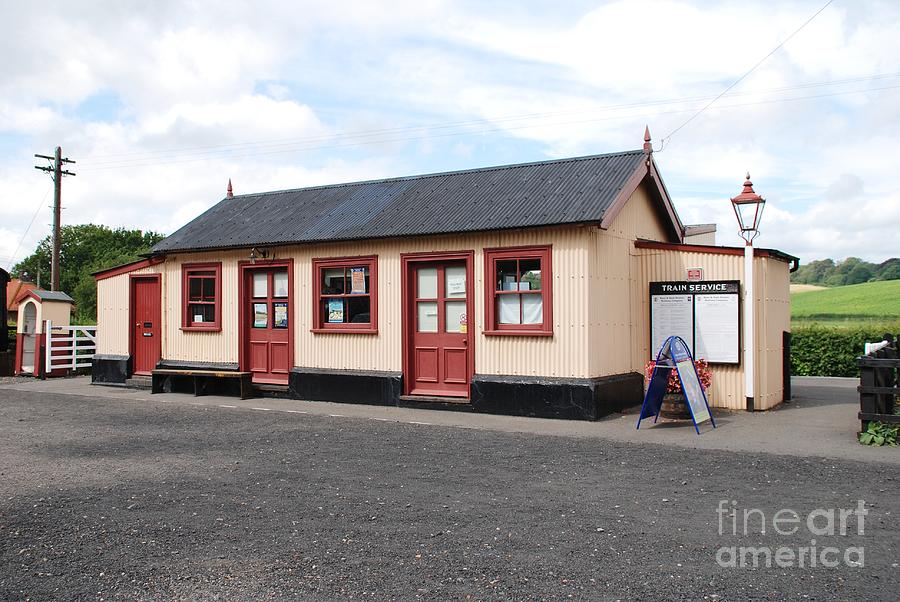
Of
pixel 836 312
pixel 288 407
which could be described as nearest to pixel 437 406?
pixel 288 407

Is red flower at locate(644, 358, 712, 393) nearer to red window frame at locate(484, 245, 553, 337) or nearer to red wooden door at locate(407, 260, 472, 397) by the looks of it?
red window frame at locate(484, 245, 553, 337)

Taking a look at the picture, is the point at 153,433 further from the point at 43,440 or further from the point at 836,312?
the point at 836,312

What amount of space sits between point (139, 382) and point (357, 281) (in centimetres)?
615

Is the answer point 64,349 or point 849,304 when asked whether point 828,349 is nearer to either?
point 64,349

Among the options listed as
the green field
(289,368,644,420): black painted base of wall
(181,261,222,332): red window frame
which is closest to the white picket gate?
(181,261,222,332): red window frame

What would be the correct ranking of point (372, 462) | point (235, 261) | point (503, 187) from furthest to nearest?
1. point (235, 261)
2. point (503, 187)
3. point (372, 462)

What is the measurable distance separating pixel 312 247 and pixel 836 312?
102 feet

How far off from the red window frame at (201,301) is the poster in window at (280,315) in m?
1.36

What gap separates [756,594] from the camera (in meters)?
4.43

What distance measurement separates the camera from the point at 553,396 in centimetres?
1177

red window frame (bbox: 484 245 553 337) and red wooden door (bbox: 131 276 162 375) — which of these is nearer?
red window frame (bbox: 484 245 553 337)

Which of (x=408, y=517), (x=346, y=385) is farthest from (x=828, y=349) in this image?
(x=408, y=517)

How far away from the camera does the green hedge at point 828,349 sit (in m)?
18.8

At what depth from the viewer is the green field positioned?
1345 inches
